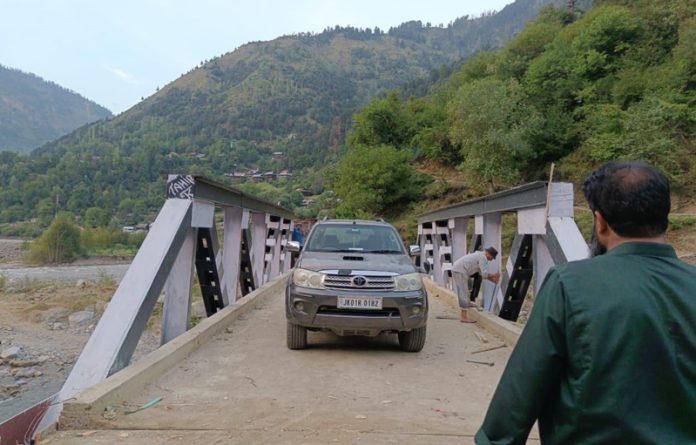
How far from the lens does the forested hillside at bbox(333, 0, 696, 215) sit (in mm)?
24172

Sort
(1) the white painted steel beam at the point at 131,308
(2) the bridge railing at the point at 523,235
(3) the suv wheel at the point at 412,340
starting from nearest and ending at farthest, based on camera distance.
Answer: (1) the white painted steel beam at the point at 131,308
(2) the bridge railing at the point at 523,235
(3) the suv wheel at the point at 412,340

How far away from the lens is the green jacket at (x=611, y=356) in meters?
1.44

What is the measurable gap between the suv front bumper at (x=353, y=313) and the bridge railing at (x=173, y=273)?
1.33m

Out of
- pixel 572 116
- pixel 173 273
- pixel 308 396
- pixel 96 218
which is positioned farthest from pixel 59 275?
pixel 96 218

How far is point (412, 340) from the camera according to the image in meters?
5.88

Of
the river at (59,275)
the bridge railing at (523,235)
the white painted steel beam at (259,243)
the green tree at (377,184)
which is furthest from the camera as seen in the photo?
the green tree at (377,184)

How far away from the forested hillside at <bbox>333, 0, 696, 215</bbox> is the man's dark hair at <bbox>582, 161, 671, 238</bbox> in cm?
2330

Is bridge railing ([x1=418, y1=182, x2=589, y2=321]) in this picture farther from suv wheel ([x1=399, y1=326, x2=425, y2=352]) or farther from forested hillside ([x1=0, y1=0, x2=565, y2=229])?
forested hillside ([x1=0, y1=0, x2=565, y2=229])

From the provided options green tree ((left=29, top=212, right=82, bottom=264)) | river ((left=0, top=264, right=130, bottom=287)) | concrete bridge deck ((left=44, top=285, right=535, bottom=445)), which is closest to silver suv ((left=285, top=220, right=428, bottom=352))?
concrete bridge deck ((left=44, top=285, right=535, bottom=445))

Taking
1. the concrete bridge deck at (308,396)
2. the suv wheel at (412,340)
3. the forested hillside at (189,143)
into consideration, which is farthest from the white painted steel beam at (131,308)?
the forested hillside at (189,143)

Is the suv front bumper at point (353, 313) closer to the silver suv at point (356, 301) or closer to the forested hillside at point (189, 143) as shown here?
the silver suv at point (356, 301)

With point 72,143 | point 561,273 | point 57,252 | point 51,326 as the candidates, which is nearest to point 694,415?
point 561,273

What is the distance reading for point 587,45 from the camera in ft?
113

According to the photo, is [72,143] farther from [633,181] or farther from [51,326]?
[633,181]
